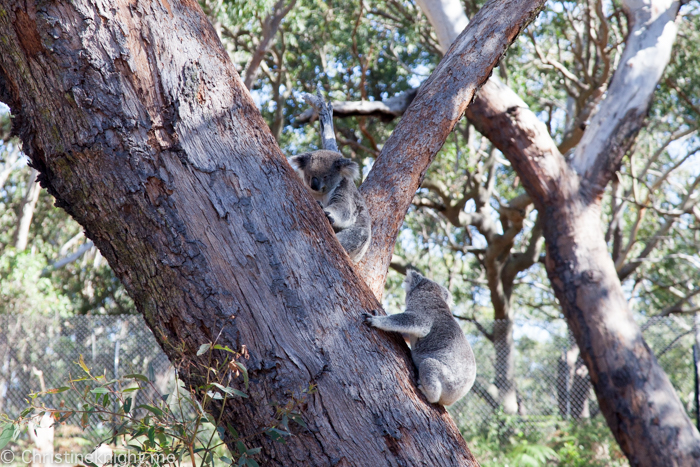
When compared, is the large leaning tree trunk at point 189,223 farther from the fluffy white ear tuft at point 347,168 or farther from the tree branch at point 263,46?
the tree branch at point 263,46

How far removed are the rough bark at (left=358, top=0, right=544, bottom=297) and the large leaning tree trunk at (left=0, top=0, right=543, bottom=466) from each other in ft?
3.64

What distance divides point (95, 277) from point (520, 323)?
9.69 metres

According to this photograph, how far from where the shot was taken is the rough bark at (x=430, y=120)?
2781 mm

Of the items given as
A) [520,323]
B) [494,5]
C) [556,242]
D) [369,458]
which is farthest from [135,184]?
[520,323]

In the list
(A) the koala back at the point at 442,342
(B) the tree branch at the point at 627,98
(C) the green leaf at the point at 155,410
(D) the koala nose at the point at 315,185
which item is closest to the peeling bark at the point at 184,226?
(C) the green leaf at the point at 155,410

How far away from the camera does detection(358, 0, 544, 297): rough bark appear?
2.78 metres

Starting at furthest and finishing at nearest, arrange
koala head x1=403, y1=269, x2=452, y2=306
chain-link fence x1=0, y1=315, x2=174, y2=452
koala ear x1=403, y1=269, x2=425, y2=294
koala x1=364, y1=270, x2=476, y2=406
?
chain-link fence x1=0, y1=315, x2=174, y2=452, koala ear x1=403, y1=269, x2=425, y2=294, koala head x1=403, y1=269, x2=452, y2=306, koala x1=364, y1=270, x2=476, y2=406

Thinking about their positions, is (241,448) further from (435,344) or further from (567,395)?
(567,395)

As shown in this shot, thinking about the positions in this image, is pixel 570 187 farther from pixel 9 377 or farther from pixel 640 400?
pixel 9 377

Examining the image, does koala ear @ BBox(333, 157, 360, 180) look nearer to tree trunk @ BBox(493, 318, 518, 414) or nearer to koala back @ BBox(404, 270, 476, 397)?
koala back @ BBox(404, 270, 476, 397)

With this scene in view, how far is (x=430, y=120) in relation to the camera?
111 inches

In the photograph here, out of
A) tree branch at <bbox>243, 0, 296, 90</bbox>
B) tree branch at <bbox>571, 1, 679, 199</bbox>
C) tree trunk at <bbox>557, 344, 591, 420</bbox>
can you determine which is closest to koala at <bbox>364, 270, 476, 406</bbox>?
tree branch at <bbox>571, 1, 679, 199</bbox>

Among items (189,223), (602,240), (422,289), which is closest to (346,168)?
(422,289)

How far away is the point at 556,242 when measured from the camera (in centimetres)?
542
